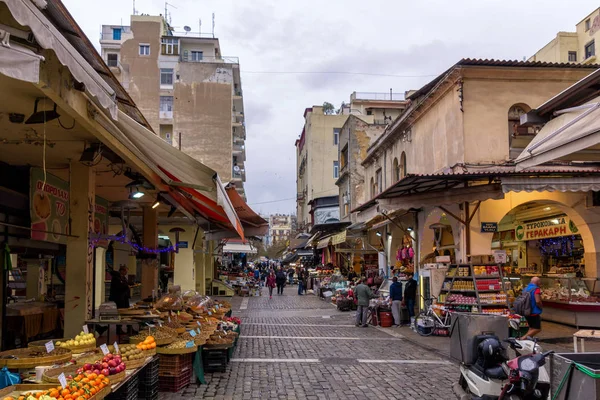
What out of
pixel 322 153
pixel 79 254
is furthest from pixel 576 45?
pixel 79 254

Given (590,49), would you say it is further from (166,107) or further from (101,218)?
(101,218)

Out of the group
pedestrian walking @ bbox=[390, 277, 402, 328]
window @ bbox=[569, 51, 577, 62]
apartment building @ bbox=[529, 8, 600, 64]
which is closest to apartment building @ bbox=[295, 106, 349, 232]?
apartment building @ bbox=[529, 8, 600, 64]

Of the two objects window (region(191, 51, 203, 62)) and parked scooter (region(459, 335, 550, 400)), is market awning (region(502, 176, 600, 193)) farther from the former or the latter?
window (region(191, 51, 203, 62))

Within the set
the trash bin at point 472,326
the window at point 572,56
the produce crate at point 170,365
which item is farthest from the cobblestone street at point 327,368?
the window at point 572,56

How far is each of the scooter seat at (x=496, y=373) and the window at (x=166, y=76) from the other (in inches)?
1905

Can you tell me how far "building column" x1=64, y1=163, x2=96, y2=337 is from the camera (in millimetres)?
9195

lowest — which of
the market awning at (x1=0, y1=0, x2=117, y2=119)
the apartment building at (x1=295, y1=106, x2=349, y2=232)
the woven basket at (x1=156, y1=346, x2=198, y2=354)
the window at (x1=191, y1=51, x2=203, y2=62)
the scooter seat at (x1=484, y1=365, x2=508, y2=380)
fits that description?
the woven basket at (x1=156, y1=346, x2=198, y2=354)

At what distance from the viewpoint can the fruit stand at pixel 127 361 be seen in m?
5.53

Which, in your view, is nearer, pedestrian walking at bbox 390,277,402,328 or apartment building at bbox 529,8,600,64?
pedestrian walking at bbox 390,277,402,328

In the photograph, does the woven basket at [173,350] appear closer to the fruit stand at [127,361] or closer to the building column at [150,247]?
the fruit stand at [127,361]

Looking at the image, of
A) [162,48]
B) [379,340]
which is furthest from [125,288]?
[162,48]

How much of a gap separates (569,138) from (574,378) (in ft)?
8.21

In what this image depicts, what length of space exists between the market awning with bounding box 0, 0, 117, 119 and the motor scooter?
488 cm

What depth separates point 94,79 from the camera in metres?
4.93
